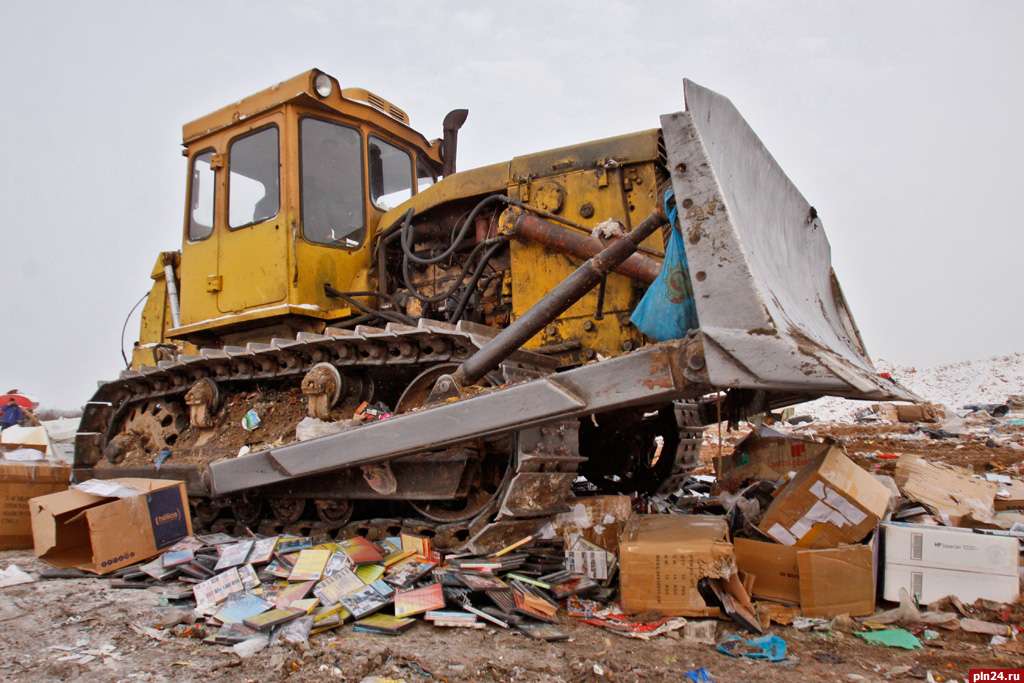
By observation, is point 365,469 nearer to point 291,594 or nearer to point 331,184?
point 291,594

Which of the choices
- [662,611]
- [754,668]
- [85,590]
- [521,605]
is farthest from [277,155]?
[754,668]

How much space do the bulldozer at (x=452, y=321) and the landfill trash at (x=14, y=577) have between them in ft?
3.09

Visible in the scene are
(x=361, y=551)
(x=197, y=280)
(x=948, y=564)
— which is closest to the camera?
(x=948, y=564)

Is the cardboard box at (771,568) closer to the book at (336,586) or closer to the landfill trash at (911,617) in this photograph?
the landfill trash at (911,617)

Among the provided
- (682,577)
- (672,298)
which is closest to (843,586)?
(682,577)

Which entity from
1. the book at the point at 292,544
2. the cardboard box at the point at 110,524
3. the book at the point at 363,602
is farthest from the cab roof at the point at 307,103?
the book at the point at 363,602

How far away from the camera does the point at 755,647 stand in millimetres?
2357

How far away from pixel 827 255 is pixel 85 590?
4200 millimetres

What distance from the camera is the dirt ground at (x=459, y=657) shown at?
217 centimetres

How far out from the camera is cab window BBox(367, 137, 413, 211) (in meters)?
5.14

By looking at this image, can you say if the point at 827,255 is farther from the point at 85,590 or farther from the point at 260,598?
the point at 85,590

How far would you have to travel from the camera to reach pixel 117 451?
5.22 metres

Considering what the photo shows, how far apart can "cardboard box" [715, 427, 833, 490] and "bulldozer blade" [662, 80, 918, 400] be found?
1.27 metres

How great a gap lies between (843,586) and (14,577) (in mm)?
3729
